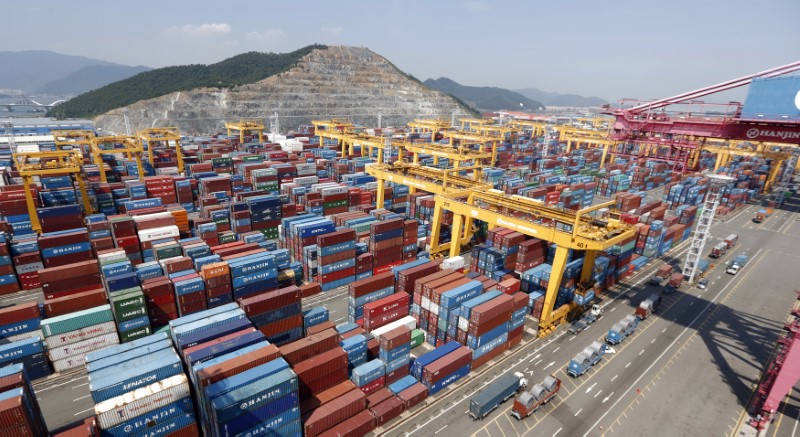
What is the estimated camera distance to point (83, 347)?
31906 mm

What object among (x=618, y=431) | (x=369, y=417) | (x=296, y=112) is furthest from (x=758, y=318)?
(x=296, y=112)

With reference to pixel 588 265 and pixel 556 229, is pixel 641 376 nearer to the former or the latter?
pixel 588 265

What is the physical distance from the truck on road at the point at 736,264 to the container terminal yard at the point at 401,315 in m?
0.23

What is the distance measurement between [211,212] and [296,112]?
148m

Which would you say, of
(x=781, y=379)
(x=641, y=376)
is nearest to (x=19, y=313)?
(x=641, y=376)

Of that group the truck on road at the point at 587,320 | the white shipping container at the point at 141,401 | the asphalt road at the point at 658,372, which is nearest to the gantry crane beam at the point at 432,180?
the truck on road at the point at 587,320

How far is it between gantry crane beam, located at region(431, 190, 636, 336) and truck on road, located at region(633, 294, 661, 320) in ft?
21.0

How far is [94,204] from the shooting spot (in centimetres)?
6131

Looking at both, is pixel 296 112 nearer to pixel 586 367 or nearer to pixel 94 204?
pixel 94 204

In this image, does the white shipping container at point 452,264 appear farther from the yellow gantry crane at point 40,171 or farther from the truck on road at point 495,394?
the yellow gantry crane at point 40,171

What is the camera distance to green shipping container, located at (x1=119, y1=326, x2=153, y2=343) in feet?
108

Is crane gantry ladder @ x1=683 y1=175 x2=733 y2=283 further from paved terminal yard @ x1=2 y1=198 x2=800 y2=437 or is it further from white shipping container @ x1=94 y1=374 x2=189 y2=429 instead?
white shipping container @ x1=94 y1=374 x2=189 y2=429

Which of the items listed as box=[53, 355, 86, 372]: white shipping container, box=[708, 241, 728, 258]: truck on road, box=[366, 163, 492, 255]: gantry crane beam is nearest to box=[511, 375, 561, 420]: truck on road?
box=[366, 163, 492, 255]: gantry crane beam

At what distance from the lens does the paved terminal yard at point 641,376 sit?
28.2 m
